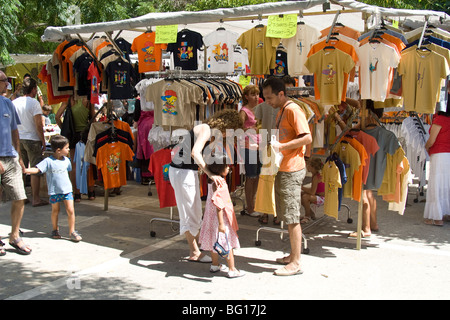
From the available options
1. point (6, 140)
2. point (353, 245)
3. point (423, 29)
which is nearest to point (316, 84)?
point (423, 29)

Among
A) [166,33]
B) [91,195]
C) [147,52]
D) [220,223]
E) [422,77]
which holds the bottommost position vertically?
[91,195]

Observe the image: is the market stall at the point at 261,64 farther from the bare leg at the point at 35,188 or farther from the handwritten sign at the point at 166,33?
the bare leg at the point at 35,188

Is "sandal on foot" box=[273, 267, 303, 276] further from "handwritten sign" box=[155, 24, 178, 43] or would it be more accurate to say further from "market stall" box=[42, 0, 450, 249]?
"handwritten sign" box=[155, 24, 178, 43]

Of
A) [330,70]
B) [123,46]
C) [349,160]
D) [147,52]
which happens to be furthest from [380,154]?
[123,46]

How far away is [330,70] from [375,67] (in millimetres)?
561

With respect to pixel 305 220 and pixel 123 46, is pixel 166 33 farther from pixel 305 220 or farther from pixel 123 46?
pixel 305 220

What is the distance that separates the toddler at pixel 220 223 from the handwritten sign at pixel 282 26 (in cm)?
225

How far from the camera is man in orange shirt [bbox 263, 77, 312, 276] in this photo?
5.07m

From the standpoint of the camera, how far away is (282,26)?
251 inches

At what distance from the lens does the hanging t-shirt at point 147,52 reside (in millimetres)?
7732

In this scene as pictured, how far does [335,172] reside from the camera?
5.89 metres

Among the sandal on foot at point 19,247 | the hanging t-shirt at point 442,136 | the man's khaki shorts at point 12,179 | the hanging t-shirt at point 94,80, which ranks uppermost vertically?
the hanging t-shirt at point 94,80

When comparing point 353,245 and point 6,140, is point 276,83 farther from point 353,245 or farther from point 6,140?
point 6,140

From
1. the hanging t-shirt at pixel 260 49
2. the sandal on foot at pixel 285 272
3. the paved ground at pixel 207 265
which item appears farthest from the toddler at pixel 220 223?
the hanging t-shirt at pixel 260 49
